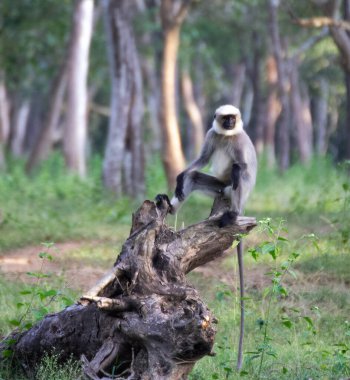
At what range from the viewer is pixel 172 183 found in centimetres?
1464

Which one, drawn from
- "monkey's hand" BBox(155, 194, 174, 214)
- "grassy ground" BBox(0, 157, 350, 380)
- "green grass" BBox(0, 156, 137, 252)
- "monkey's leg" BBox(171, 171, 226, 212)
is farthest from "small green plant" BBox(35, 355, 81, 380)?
"green grass" BBox(0, 156, 137, 252)

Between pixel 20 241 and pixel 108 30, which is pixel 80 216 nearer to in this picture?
pixel 20 241

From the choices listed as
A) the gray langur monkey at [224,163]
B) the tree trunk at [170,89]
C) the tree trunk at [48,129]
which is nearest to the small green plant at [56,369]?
the gray langur monkey at [224,163]

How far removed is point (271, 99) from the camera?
2697 cm

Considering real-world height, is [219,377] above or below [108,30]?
below

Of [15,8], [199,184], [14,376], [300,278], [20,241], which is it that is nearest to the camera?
[14,376]

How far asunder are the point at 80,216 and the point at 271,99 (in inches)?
614

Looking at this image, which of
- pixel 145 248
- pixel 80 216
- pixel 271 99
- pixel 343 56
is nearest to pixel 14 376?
pixel 145 248

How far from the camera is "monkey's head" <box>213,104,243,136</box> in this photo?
7.16 m

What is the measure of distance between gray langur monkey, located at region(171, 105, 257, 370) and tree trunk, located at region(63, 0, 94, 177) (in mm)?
13387

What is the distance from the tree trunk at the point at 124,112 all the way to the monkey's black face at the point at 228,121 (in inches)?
292

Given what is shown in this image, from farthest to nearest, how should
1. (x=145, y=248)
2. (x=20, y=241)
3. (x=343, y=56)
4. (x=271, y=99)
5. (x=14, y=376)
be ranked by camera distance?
1. (x=271, y=99)
2. (x=343, y=56)
3. (x=20, y=241)
4. (x=14, y=376)
5. (x=145, y=248)

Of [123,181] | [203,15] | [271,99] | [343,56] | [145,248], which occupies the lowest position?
[145,248]

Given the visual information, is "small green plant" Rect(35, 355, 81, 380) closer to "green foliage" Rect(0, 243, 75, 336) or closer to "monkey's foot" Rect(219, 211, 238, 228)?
"green foliage" Rect(0, 243, 75, 336)
